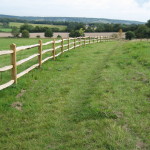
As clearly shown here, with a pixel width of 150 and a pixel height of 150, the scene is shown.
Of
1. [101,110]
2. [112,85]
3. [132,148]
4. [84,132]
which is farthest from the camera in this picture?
[112,85]

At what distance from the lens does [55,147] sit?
394 cm

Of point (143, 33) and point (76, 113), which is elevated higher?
point (143, 33)

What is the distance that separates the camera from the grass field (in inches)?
162

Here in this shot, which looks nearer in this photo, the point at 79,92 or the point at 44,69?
the point at 79,92

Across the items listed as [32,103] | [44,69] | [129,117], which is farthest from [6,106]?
[44,69]

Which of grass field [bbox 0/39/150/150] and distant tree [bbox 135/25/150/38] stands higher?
distant tree [bbox 135/25/150/38]

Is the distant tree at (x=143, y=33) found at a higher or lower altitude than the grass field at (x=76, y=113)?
higher

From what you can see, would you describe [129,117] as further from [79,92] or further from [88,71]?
[88,71]

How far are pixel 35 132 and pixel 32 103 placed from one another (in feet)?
5.71

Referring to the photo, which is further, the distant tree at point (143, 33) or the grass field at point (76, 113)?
the distant tree at point (143, 33)

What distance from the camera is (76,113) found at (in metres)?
5.39

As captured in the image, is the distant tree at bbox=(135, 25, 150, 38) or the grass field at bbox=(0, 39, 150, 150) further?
the distant tree at bbox=(135, 25, 150, 38)

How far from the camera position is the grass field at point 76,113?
4105 millimetres

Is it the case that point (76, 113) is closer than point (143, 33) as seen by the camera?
Yes
